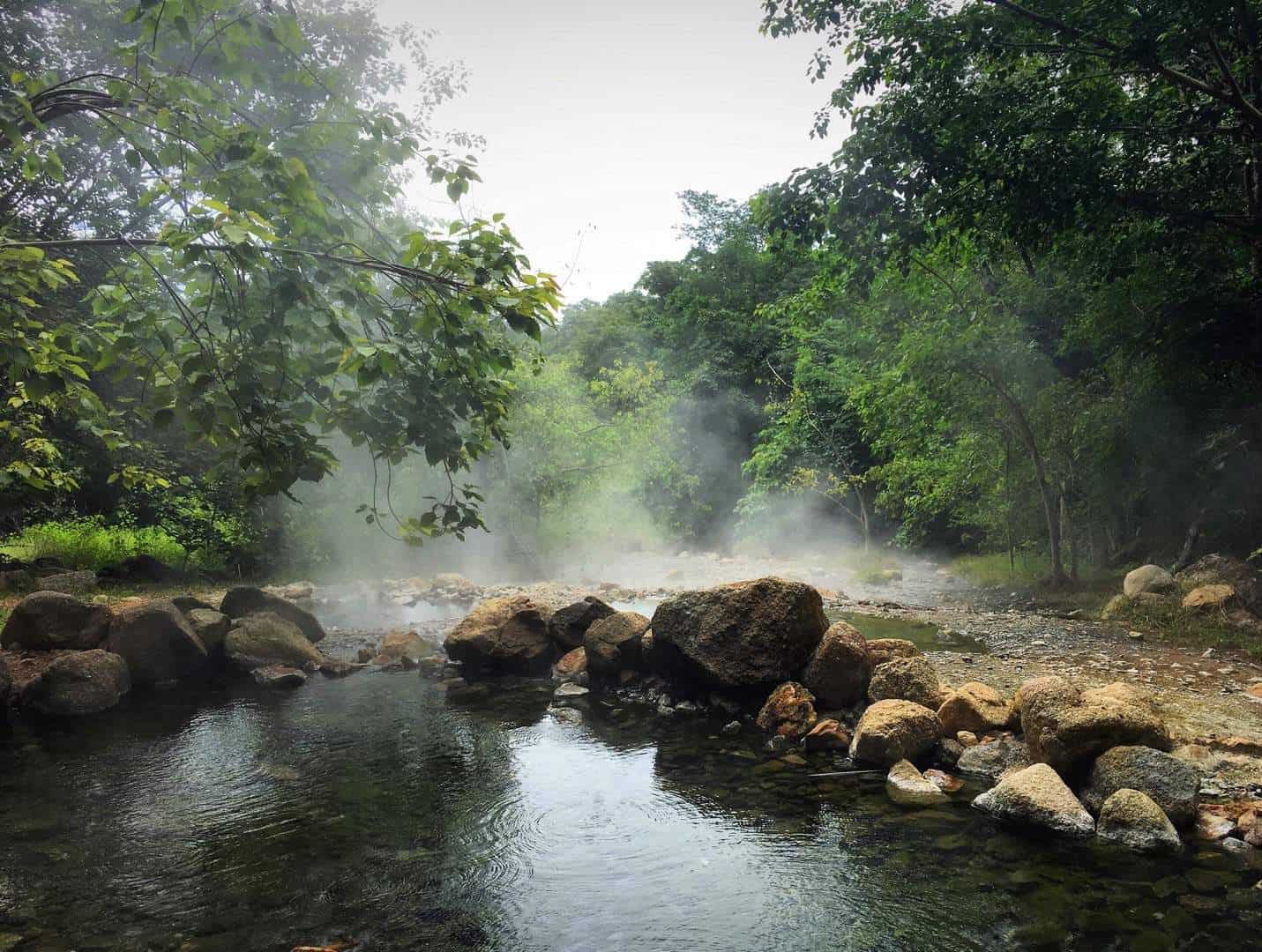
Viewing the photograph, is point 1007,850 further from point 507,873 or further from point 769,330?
point 769,330

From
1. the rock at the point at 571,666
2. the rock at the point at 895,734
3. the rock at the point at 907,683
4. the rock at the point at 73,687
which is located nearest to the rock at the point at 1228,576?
the rock at the point at 907,683

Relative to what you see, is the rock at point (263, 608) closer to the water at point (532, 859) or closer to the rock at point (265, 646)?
the rock at point (265, 646)

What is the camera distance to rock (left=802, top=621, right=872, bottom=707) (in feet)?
25.9

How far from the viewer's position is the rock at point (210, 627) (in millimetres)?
10781

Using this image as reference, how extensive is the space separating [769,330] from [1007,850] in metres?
30.1

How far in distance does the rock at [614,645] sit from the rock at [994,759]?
4.20 metres

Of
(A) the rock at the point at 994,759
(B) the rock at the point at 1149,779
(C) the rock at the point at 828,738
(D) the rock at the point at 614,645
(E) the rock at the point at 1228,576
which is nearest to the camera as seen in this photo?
(B) the rock at the point at 1149,779

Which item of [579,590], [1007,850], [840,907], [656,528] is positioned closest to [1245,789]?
[1007,850]

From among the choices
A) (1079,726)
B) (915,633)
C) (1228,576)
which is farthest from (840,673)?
(1228,576)

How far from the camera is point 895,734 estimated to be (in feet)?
21.0

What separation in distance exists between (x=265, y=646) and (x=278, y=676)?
40.0 inches

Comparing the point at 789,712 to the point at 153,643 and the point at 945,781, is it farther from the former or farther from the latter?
the point at 153,643

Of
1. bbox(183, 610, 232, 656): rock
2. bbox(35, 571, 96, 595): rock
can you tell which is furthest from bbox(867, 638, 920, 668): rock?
bbox(35, 571, 96, 595): rock

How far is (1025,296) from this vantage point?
530 inches
